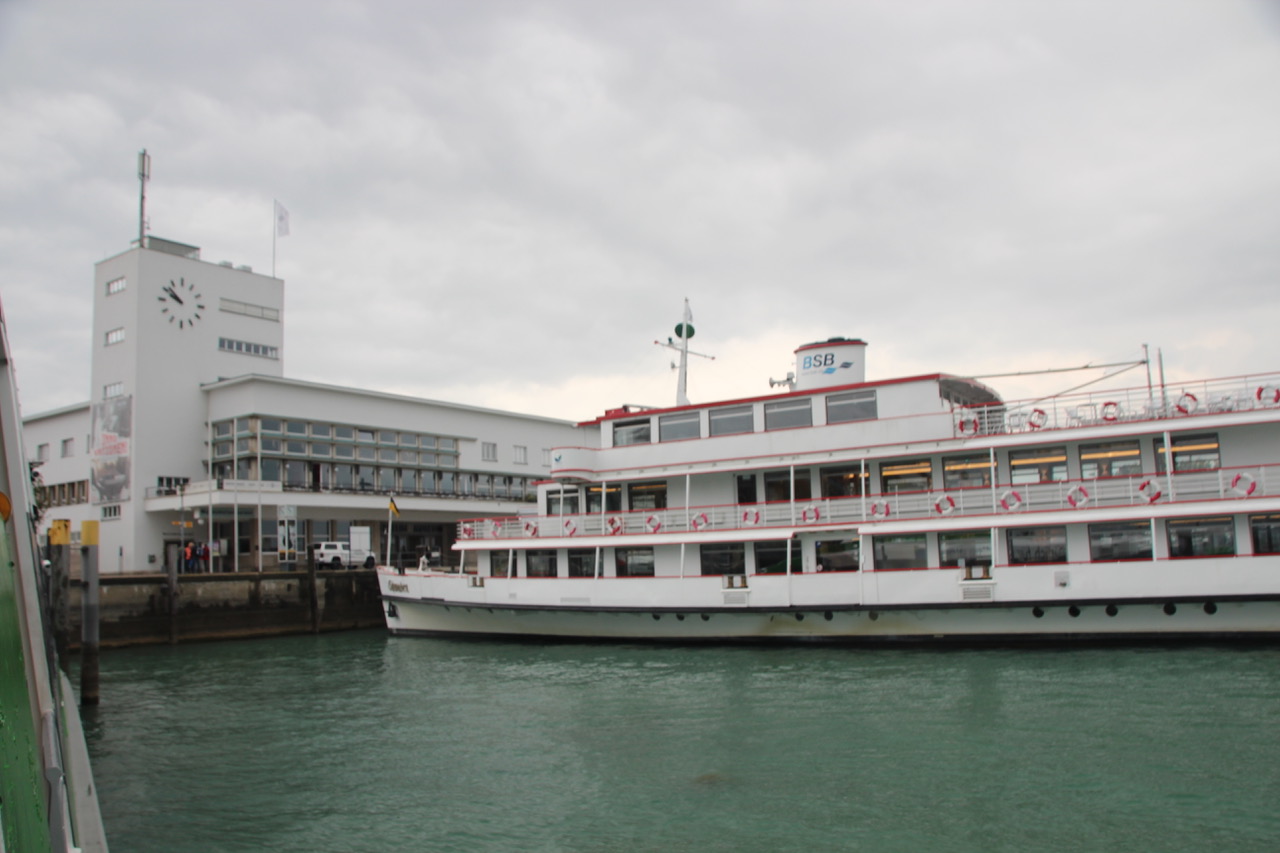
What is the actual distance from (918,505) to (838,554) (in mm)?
2385

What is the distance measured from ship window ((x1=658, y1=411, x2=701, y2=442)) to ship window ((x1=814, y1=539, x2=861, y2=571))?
200 inches

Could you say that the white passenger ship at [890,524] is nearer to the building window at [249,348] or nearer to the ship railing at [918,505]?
the ship railing at [918,505]

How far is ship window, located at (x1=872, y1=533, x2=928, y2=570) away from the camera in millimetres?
22781

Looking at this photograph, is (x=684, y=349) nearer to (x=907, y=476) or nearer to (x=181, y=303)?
(x=907, y=476)

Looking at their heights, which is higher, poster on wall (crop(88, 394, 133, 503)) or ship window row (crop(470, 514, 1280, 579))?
poster on wall (crop(88, 394, 133, 503))

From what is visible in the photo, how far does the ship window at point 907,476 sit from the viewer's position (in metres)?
23.7

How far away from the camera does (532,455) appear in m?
55.8

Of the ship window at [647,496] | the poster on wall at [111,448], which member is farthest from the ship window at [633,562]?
the poster on wall at [111,448]

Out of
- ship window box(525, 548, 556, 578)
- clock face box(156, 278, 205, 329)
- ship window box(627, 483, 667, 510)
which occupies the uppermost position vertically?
clock face box(156, 278, 205, 329)

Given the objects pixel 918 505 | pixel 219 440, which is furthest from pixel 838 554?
pixel 219 440

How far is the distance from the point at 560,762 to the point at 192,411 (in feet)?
124

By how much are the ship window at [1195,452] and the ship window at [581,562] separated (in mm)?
14971

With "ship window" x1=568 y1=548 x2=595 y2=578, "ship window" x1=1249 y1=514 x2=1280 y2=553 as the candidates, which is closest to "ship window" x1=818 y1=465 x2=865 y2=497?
"ship window" x1=568 y1=548 x2=595 y2=578

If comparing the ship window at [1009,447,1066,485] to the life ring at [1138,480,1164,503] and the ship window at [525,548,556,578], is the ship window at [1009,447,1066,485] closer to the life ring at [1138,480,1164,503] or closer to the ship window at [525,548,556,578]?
the life ring at [1138,480,1164,503]
